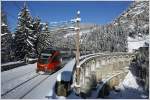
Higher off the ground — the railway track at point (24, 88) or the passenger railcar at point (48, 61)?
the passenger railcar at point (48, 61)

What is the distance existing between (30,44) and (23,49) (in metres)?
1.29

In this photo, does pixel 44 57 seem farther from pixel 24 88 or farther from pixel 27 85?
pixel 24 88

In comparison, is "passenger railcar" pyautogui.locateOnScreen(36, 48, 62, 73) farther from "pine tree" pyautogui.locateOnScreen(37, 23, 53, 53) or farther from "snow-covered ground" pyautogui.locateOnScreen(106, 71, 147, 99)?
"pine tree" pyautogui.locateOnScreen(37, 23, 53, 53)

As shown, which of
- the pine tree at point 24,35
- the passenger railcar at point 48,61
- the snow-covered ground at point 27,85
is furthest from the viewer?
the pine tree at point 24,35

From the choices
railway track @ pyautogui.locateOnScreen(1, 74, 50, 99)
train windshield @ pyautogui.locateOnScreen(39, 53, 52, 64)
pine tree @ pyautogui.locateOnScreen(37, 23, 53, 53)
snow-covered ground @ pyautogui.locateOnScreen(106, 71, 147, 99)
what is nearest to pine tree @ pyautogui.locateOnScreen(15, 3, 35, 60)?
pine tree @ pyautogui.locateOnScreen(37, 23, 53, 53)

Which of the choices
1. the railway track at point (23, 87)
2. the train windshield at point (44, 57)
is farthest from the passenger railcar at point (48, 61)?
the railway track at point (23, 87)

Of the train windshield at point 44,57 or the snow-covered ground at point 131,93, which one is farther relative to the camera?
the snow-covered ground at point 131,93

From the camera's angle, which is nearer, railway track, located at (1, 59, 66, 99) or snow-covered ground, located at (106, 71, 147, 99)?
railway track, located at (1, 59, 66, 99)

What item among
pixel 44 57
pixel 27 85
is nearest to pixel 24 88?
pixel 27 85

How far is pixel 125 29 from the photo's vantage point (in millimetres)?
112312

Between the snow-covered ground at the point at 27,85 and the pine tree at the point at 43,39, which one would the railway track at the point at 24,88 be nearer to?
the snow-covered ground at the point at 27,85

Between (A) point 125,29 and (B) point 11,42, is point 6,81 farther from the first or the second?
(A) point 125,29

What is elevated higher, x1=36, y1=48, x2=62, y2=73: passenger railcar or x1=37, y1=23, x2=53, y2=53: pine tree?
x1=37, y1=23, x2=53, y2=53: pine tree

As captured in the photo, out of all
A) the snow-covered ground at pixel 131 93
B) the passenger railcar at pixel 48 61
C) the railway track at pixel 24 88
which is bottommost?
the snow-covered ground at pixel 131 93
